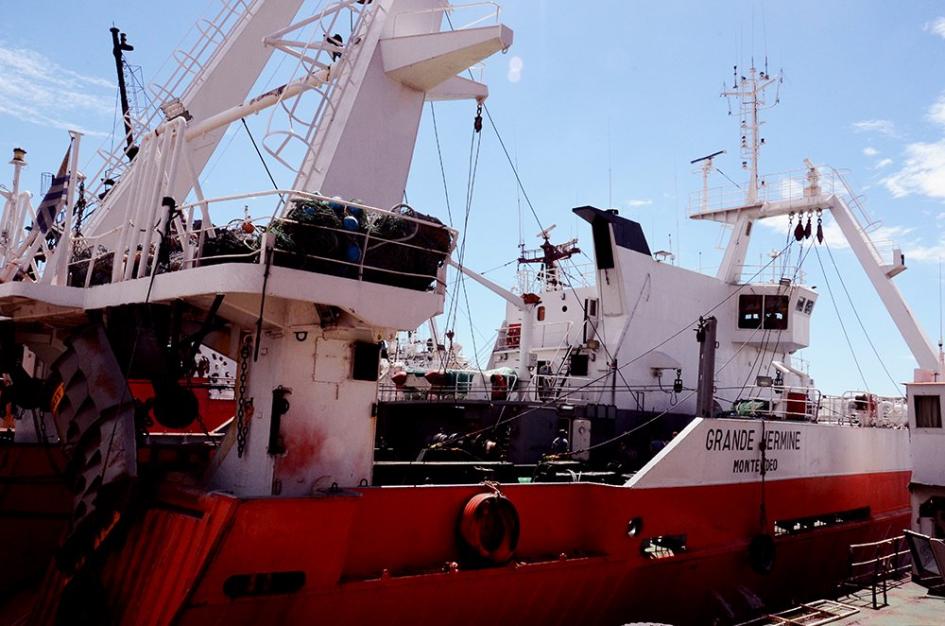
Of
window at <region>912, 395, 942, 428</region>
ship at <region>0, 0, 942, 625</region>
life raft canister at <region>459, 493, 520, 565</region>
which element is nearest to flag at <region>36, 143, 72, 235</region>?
ship at <region>0, 0, 942, 625</region>

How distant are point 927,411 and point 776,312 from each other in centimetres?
439

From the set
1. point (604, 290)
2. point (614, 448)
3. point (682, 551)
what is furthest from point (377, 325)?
point (604, 290)

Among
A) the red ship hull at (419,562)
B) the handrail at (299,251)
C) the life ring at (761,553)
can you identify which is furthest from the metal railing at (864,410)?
the handrail at (299,251)

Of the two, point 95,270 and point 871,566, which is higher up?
point 95,270

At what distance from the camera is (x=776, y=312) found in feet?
59.8

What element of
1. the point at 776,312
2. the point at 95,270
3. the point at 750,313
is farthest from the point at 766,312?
the point at 95,270

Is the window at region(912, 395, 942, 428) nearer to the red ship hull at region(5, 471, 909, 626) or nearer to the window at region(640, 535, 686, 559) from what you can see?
the red ship hull at region(5, 471, 909, 626)

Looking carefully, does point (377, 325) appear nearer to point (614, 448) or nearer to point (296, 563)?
point (296, 563)

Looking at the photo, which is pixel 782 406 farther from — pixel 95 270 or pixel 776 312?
pixel 95 270

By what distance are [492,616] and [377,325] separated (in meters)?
3.58

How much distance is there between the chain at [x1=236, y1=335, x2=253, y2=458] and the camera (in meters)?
7.92

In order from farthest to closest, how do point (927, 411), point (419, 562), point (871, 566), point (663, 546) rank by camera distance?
1. point (871, 566)
2. point (927, 411)
3. point (663, 546)
4. point (419, 562)

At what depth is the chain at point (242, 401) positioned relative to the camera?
26.0 feet

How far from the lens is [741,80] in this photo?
1977 cm
